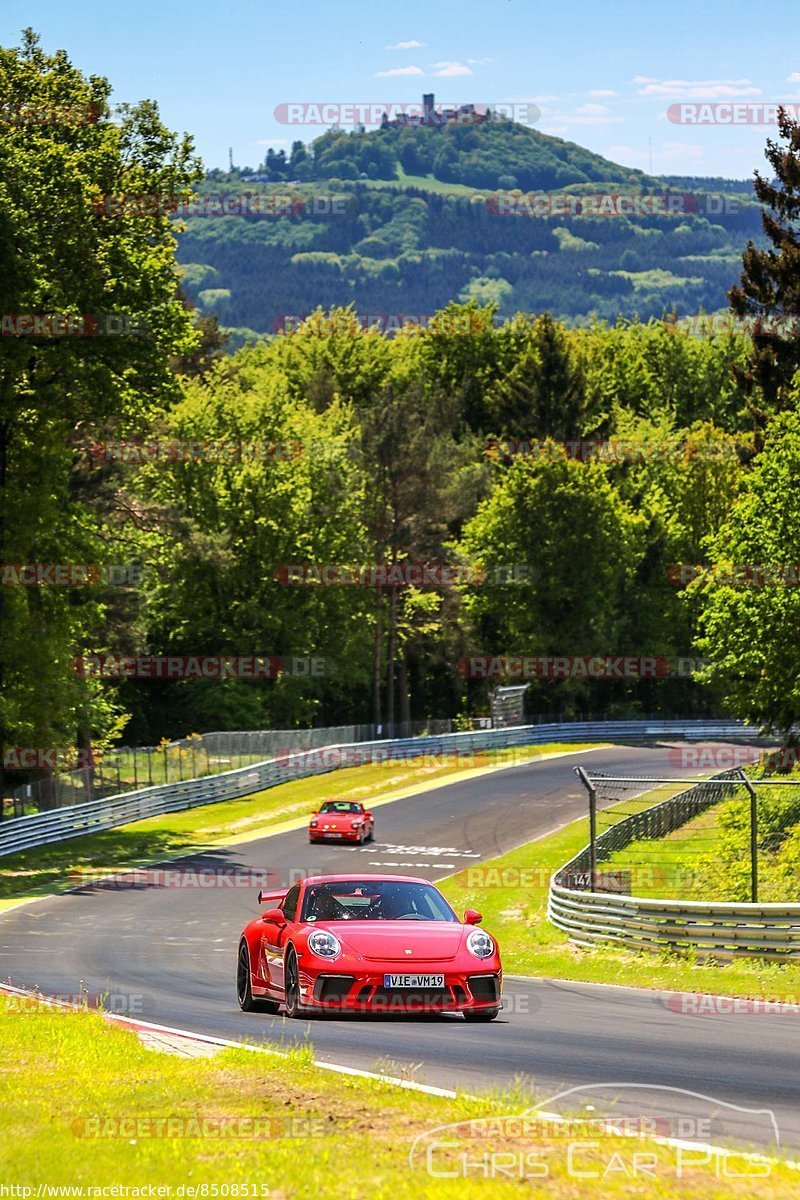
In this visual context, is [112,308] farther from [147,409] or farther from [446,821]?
[446,821]

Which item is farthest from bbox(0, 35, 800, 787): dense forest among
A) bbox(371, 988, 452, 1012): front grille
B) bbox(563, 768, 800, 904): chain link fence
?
bbox(371, 988, 452, 1012): front grille

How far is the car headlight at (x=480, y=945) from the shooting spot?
48.4ft

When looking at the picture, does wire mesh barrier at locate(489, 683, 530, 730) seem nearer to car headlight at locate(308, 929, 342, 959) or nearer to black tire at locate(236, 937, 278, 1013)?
black tire at locate(236, 937, 278, 1013)

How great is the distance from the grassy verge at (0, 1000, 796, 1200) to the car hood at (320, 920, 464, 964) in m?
2.94

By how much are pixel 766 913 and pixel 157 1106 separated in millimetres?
14029

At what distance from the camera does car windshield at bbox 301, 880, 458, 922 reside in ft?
50.9

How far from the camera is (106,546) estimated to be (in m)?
47.7

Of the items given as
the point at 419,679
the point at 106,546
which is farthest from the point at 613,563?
the point at 106,546

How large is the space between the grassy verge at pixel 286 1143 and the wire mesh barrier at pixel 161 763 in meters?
36.9

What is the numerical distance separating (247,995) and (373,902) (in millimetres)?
2090

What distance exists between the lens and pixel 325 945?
48.1 feet

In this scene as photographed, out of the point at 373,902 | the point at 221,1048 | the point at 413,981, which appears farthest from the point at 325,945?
the point at 221,1048

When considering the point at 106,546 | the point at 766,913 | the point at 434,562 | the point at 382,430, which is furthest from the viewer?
the point at 434,562

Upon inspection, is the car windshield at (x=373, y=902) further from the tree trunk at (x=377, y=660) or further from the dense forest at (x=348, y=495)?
the tree trunk at (x=377, y=660)
